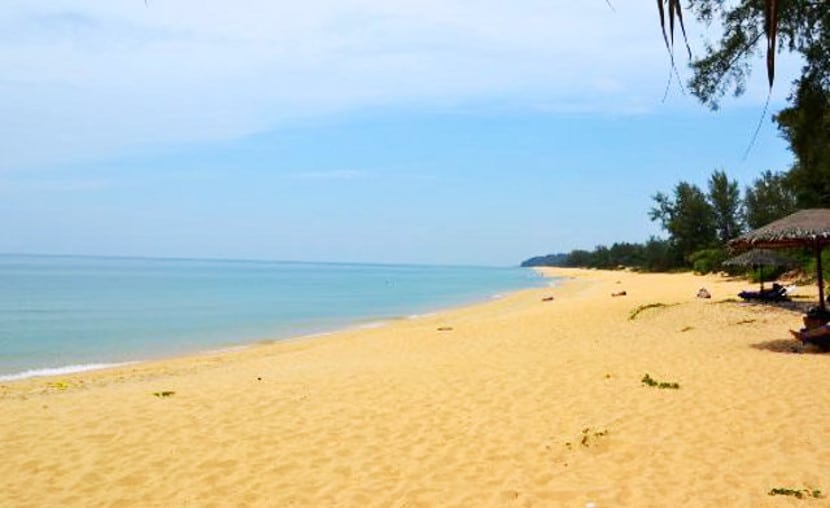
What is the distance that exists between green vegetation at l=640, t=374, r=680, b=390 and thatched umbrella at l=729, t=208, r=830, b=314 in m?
4.62

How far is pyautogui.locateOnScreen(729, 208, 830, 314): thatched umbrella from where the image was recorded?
12705 mm

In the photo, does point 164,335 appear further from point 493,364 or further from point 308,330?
point 493,364

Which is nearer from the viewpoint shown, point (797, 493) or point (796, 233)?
point (797, 493)

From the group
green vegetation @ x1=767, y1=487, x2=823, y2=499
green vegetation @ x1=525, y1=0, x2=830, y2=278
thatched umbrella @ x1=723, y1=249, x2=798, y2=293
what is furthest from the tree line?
green vegetation @ x1=767, y1=487, x2=823, y2=499

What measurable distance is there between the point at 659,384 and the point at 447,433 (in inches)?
141

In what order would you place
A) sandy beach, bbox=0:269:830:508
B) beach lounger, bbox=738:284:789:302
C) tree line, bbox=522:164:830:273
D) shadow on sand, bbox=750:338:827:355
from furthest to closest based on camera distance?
tree line, bbox=522:164:830:273 → beach lounger, bbox=738:284:789:302 → shadow on sand, bbox=750:338:827:355 → sandy beach, bbox=0:269:830:508

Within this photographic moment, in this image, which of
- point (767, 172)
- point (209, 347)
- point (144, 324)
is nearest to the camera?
point (209, 347)

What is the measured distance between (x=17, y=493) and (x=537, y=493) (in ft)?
14.3

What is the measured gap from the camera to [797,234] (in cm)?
1276

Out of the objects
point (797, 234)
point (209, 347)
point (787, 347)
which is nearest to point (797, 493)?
point (787, 347)

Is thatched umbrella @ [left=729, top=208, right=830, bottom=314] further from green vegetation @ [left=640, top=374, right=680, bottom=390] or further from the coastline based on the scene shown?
the coastline

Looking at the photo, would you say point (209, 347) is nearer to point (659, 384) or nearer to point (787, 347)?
point (659, 384)

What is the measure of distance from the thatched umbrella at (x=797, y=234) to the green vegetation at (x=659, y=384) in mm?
4623

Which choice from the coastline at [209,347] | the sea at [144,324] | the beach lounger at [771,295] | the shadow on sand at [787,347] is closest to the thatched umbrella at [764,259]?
the beach lounger at [771,295]
